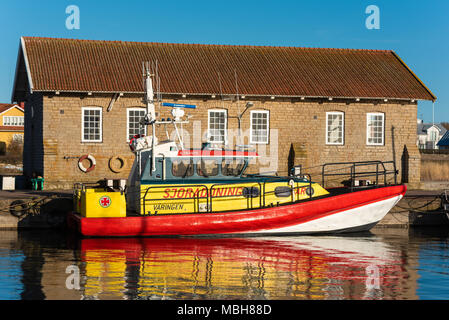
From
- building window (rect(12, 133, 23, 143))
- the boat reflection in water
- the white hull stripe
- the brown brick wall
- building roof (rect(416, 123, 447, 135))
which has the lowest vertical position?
the boat reflection in water

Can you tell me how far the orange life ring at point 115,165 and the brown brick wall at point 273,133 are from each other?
21 cm

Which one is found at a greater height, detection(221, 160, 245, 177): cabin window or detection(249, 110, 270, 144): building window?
detection(249, 110, 270, 144): building window

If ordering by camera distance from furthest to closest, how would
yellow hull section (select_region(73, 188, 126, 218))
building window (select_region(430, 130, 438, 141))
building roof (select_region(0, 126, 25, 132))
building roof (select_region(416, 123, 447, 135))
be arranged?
building roof (select_region(416, 123, 447, 135)), building window (select_region(430, 130, 438, 141)), building roof (select_region(0, 126, 25, 132)), yellow hull section (select_region(73, 188, 126, 218))

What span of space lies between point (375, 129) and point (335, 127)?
6.38ft

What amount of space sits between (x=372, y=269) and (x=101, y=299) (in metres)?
6.23

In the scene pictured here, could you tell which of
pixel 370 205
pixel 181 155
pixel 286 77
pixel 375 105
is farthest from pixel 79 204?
pixel 375 105

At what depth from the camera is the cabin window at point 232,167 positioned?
20422 mm

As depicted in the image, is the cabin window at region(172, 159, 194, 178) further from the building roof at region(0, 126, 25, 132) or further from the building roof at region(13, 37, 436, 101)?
the building roof at region(0, 126, 25, 132)

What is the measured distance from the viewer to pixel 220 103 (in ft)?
99.1

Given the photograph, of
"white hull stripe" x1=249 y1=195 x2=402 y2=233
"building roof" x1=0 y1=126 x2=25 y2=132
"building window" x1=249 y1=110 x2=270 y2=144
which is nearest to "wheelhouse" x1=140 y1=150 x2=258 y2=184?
"white hull stripe" x1=249 y1=195 x2=402 y2=233

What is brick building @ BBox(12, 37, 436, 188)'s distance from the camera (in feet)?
95.7

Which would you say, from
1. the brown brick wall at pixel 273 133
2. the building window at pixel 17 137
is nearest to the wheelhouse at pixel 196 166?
the brown brick wall at pixel 273 133

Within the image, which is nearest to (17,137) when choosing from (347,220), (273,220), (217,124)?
(217,124)

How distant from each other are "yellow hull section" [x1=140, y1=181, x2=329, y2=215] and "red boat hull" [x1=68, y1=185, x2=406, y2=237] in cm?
37
